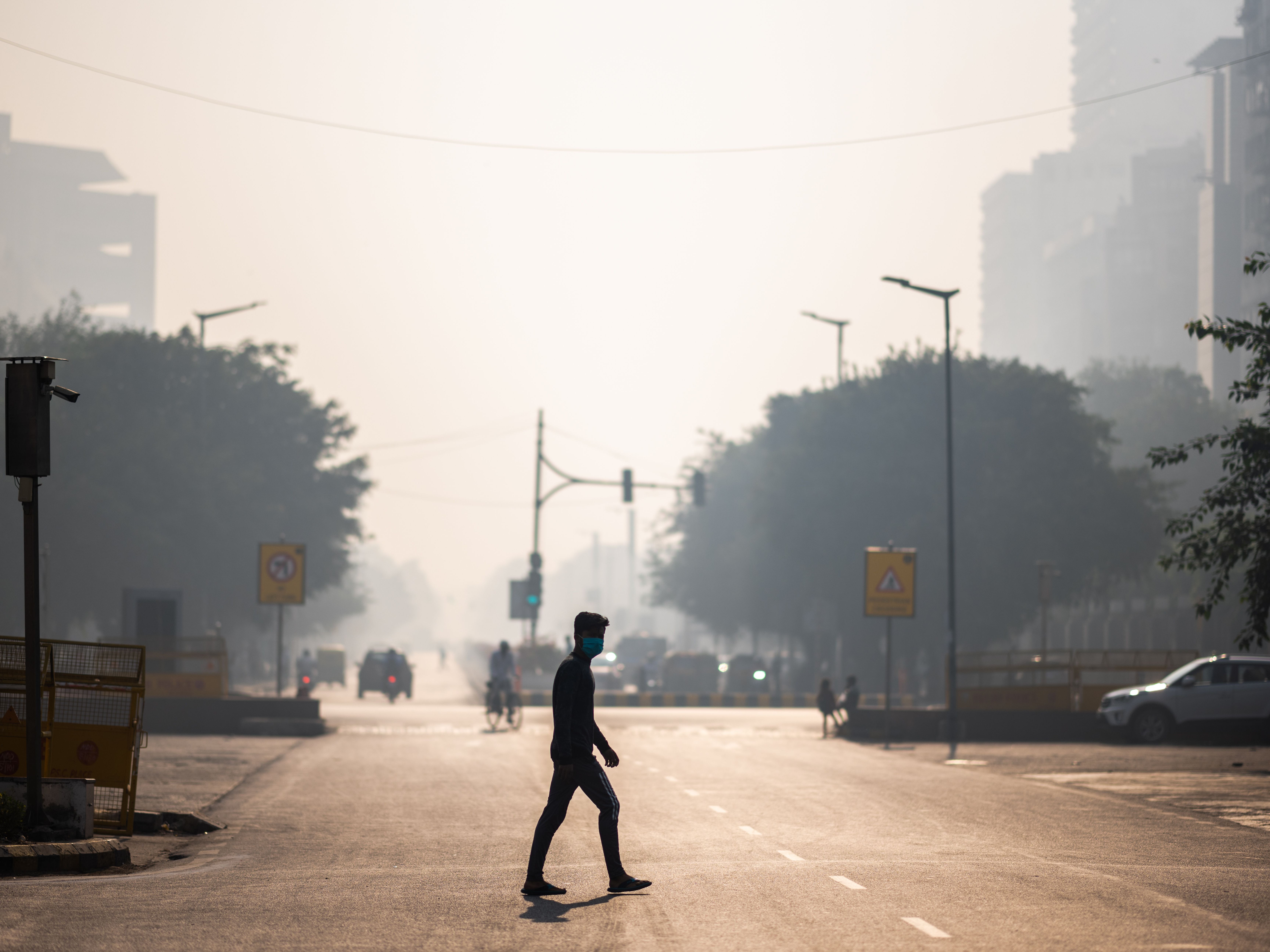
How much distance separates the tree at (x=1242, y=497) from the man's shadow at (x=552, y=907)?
1365 cm

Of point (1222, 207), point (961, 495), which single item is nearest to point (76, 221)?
point (1222, 207)

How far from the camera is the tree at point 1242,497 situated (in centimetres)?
2212

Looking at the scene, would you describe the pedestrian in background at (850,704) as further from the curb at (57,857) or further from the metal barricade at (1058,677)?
the curb at (57,857)

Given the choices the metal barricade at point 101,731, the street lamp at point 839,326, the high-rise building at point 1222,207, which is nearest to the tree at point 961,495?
the street lamp at point 839,326

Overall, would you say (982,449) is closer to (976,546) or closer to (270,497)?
(976,546)

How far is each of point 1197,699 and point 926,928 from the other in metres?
22.5

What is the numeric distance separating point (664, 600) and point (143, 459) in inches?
1379

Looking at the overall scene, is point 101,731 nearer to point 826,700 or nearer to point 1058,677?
point 826,700

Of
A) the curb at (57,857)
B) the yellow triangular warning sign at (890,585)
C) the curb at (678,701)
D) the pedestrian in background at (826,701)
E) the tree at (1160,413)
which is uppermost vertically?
the tree at (1160,413)

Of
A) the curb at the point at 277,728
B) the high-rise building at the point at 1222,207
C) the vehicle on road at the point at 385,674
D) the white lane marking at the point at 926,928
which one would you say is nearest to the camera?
the white lane marking at the point at 926,928

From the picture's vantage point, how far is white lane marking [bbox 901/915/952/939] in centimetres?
877

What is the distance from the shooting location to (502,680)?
35.2 metres

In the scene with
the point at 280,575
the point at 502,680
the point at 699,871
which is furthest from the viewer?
the point at 280,575

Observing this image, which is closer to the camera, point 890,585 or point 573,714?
point 573,714
